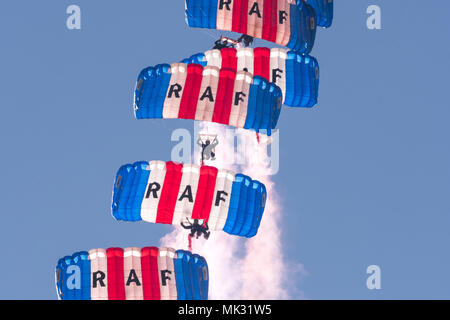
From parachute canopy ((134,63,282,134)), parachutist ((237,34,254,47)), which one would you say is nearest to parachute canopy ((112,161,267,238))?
parachute canopy ((134,63,282,134))

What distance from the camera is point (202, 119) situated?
72.8 metres

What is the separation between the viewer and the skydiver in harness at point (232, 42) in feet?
268

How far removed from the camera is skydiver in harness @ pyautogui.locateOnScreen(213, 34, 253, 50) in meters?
81.6

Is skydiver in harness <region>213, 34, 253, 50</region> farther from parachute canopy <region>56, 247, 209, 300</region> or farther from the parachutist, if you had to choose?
parachute canopy <region>56, 247, 209, 300</region>

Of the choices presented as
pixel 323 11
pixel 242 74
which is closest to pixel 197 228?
pixel 242 74

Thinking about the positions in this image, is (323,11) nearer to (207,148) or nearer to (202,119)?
(207,148)

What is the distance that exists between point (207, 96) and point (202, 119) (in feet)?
4.50

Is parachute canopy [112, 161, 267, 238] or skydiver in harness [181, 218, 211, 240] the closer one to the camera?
parachute canopy [112, 161, 267, 238]

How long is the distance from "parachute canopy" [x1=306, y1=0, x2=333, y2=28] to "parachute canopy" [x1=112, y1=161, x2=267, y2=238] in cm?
1588

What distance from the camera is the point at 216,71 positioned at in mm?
74750
